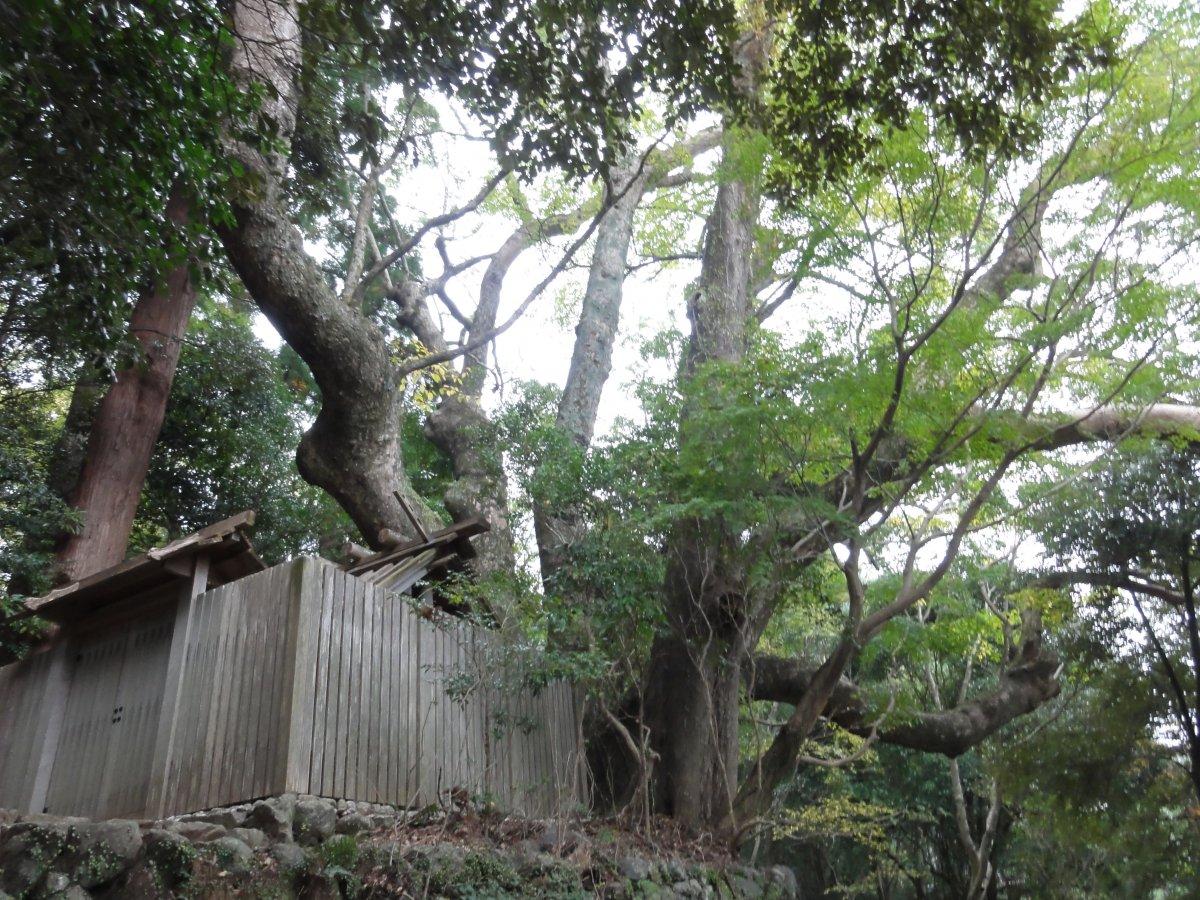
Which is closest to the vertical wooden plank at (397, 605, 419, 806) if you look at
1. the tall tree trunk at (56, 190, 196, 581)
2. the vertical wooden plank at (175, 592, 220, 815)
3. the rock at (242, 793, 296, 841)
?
the rock at (242, 793, 296, 841)

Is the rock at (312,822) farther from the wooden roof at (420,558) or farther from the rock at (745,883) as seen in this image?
the rock at (745,883)

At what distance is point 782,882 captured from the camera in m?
8.82

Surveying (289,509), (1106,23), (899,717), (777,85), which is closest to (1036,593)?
(899,717)

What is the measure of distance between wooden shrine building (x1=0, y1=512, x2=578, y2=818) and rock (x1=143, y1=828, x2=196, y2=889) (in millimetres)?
1211

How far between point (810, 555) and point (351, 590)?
444 centimetres

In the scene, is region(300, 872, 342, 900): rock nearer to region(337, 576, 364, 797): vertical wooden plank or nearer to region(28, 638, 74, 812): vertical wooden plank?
region(337, 576, 364, 797): vertical wooden plank

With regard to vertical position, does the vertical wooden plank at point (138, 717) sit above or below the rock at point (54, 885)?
above

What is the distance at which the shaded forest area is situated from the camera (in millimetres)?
5734

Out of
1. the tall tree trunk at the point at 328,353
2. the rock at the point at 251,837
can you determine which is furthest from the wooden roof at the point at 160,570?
the rock at the point at 251,837

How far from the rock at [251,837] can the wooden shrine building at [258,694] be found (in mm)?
613

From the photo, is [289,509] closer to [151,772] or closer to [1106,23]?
[151,772]

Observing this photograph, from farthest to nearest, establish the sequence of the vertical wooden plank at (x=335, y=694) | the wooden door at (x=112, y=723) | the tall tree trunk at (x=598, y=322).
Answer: the tall tree trunk at (x=598, y=322) → the wooden door at (x=112, y=723) → the vertical wooden plank at (x=335, y=694)

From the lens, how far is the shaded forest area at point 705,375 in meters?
5.73

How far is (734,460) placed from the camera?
8289mm
